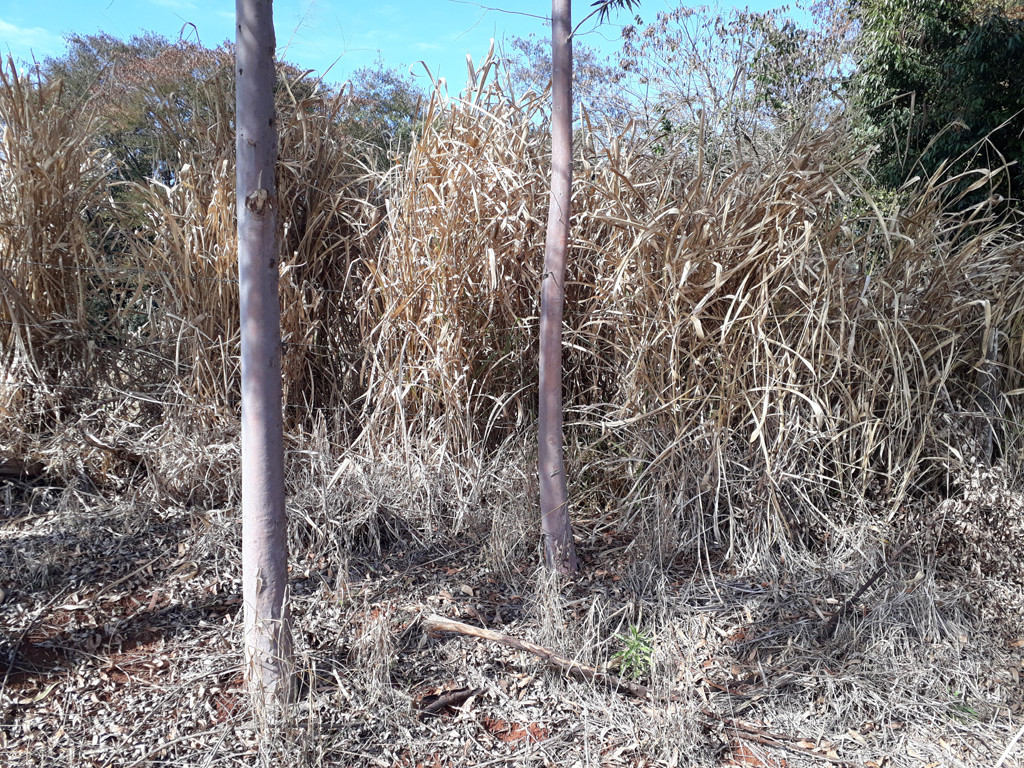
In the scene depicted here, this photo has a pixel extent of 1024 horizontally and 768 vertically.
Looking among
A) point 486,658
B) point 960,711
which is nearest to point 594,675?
point 486,658

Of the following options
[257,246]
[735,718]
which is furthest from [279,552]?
[735,718]

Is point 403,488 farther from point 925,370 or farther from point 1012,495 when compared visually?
point 1012,495

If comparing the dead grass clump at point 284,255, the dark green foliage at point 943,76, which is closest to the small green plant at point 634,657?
the dead grass clump at point 284,255

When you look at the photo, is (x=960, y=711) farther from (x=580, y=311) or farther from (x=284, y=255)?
(x=284, y=255)

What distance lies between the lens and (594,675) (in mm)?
1854

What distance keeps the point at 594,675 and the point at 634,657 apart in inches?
5.2

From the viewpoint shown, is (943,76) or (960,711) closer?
(960,711)

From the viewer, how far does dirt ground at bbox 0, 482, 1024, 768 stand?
5.46 ft

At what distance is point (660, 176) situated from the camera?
2.73 meters

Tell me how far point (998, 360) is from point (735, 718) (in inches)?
69.1

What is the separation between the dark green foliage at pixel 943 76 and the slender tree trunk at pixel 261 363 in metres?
7.11

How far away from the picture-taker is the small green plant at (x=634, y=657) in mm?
1882

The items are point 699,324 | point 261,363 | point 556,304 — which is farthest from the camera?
point 699,324

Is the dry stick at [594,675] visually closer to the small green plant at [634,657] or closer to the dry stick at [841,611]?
the small green plant at [634,657]
